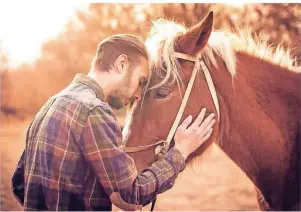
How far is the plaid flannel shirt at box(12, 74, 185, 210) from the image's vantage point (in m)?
1.24

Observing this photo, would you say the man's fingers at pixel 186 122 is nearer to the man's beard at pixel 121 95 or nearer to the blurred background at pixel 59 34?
the man's beard at pixel 121 95

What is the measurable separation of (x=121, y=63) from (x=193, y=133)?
0.43m

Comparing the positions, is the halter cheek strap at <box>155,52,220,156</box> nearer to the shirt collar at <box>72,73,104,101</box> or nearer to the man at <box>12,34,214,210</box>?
the man at <box>12,34,214,210</box>

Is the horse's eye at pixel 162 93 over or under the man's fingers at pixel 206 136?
over

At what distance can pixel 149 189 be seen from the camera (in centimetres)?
132

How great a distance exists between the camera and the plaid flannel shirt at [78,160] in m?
1.24

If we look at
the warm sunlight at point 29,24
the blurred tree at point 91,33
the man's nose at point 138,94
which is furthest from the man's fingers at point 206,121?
the warm sunlight at point 29,24

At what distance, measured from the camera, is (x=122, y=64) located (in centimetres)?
141

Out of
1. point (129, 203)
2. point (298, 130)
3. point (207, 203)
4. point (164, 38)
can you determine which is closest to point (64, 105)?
point (129, 203)

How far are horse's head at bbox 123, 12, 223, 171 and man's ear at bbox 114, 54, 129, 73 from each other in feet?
0.64

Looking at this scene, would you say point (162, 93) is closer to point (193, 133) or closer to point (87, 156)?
point (193, 133)

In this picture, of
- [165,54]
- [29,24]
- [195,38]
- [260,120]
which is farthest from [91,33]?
[260,120]

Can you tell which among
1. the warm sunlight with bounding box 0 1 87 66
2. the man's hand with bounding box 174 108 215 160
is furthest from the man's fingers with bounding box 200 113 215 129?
the warm sunlight with bounding box 0 1 87 66

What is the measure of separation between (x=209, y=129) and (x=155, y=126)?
0.23 m
